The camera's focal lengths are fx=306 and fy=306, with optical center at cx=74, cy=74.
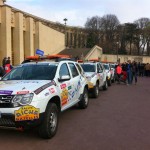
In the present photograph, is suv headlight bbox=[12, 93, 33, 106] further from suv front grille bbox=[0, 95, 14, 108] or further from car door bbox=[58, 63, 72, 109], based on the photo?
car door bbox=[58, 63, 72, 109]

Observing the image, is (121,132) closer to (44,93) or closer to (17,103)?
(44,93)

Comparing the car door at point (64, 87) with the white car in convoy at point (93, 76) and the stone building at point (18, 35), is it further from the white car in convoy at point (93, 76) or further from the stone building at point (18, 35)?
the stone building at point (18, 35)

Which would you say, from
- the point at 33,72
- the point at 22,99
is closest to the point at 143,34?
the point at 33,72

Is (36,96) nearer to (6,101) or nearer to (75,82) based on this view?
(6,101)

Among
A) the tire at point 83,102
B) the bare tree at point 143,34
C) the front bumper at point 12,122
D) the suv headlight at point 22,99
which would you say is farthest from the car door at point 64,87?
the bare tree at point 143,34

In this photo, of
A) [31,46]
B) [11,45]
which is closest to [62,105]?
[11,45]

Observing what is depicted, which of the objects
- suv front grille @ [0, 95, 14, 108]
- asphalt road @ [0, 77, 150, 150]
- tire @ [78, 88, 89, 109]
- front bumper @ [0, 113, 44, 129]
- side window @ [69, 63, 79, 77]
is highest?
side window @ [69, 63, 79, 77]

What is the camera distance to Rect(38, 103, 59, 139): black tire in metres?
6.40

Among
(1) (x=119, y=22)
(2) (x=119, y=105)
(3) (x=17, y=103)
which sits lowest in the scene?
(2) (x=119, y=105)

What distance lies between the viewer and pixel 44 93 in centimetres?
650

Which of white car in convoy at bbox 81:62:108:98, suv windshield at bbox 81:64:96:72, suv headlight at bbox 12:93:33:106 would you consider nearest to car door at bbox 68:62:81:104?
suv headlight at bbox 12:93:33:106

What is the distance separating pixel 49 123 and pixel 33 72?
1.94 metres

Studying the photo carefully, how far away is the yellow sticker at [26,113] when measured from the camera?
6.02 m

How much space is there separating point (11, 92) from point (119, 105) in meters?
6.13
